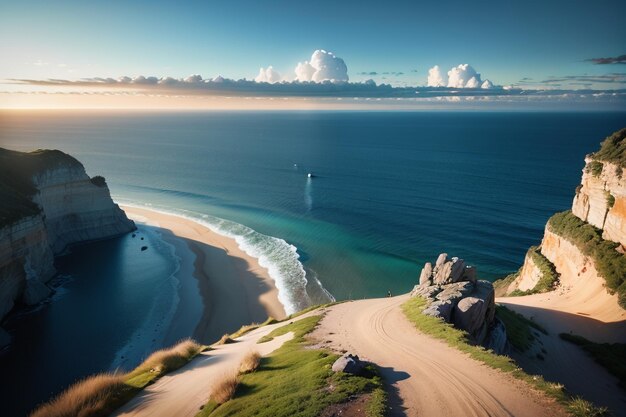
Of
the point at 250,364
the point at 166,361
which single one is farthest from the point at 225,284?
the point at 250,364

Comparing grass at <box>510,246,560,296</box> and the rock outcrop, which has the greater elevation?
the rock outcrop

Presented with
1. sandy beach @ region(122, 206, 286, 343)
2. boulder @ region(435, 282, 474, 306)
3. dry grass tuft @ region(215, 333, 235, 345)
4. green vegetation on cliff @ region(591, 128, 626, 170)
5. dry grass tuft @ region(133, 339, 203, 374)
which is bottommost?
sandy beach @ region(122, 206, 286, 343)

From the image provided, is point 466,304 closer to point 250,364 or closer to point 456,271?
point 456,271

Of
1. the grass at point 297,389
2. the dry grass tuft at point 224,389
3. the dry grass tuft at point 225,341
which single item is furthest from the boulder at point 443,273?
the dry grass tuft at point 224,389

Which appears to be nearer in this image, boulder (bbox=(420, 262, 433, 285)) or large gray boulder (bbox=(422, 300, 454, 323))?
large gray boulder (bbox=(422, 300, 454, 323))

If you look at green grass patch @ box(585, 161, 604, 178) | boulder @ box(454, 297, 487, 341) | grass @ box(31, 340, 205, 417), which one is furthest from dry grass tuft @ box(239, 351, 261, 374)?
green grass patch @ box(585, 161, 604, 178)

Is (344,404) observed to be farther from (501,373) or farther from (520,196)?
(520,196)

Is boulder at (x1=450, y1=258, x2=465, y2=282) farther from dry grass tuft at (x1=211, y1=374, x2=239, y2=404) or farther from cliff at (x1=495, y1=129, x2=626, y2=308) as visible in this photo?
dry grass tuft at (x1=211, y1=374, x2=239, y2=404)
